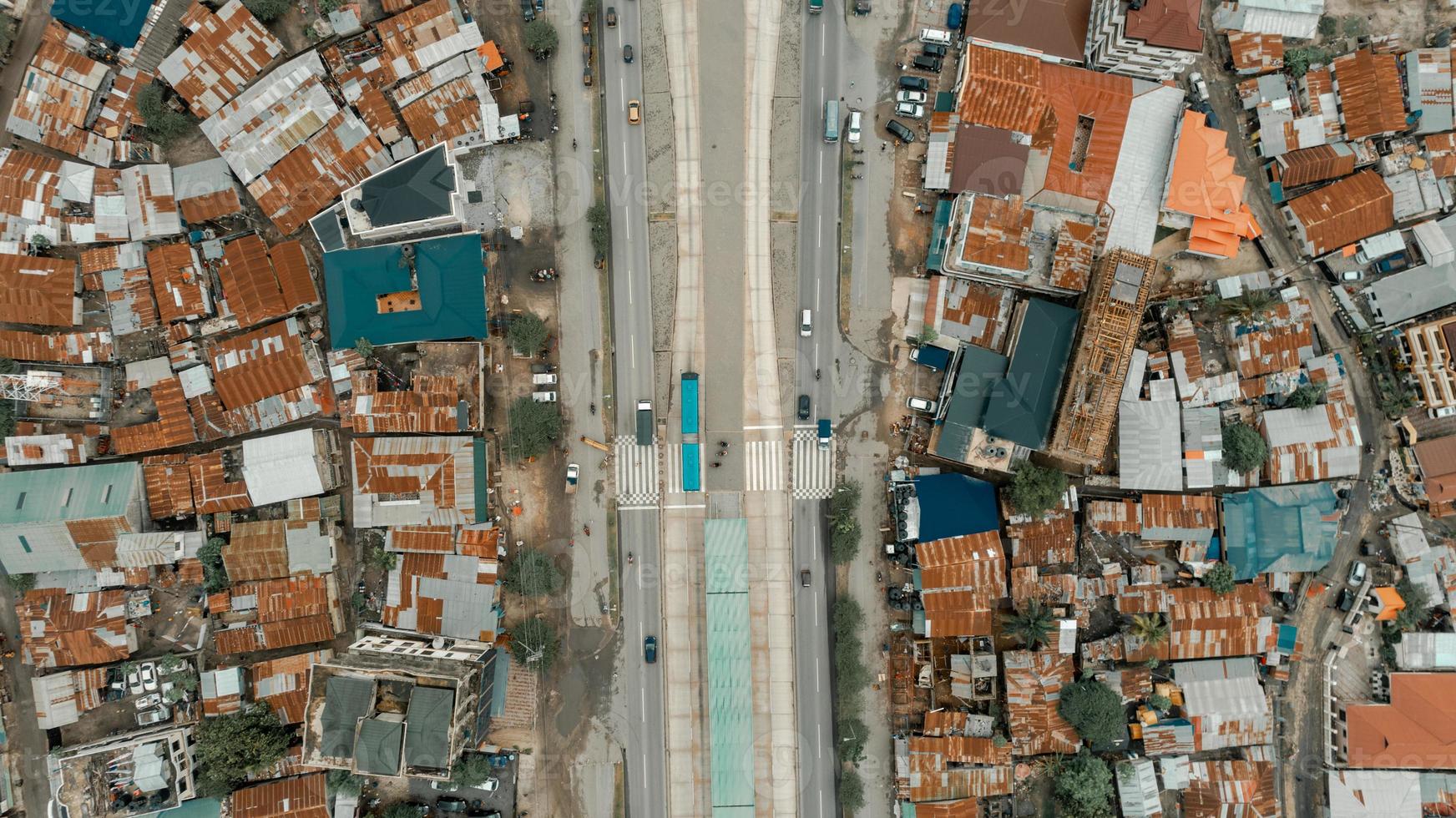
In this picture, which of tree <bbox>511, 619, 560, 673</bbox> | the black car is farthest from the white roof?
the black car

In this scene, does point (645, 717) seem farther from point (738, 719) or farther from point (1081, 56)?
point (1081, 56)

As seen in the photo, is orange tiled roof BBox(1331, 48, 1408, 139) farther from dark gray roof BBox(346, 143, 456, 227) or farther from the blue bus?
dark gray roof BBox(346, 143, 456, 227)

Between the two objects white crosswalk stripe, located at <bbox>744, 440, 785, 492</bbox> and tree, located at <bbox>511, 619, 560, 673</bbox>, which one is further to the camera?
white crosswalk stripe, located at <bbox>744, 440, 785, 492</bbox>

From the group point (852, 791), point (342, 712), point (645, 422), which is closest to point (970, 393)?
point (645, 422)

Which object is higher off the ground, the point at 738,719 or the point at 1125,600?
the point at 1125,600

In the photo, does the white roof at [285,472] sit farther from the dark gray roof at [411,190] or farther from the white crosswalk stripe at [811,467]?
the white crosswalk stripe at [811,467]

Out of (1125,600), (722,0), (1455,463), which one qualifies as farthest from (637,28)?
(1455,463)
